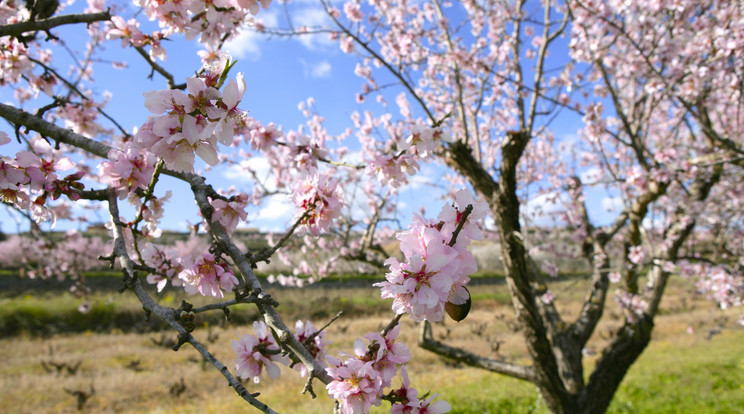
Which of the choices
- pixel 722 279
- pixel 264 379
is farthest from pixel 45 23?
pixel 264 379

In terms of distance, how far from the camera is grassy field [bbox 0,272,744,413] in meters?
7.39

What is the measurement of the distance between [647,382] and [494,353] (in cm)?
416

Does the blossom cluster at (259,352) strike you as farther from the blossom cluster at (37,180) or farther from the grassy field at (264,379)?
the grassy field at (264,379)

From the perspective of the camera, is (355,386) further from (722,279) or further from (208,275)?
(722,279)

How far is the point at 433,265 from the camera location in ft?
2.79

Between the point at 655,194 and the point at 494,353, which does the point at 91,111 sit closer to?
the point at 655,194

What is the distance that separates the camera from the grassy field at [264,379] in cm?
739

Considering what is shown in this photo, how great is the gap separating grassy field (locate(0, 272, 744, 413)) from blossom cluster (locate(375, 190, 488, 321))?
4.31 meters

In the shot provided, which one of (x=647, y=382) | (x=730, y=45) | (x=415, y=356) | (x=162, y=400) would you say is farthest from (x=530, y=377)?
(x=415, y=356)

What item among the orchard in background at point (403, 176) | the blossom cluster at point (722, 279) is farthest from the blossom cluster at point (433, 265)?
the blossom cluster at point (722, 279)

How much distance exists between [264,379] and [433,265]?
10.8m

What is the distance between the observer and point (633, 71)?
525 centimetres

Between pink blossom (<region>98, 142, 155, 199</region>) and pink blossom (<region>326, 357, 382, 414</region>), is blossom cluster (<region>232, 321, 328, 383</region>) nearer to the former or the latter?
pink blossom (<region>326, 357, 382, 414</region>)

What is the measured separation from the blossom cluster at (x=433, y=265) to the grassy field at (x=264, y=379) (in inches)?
170
